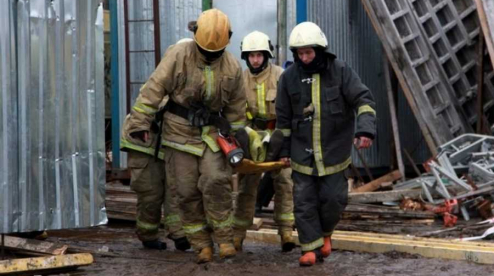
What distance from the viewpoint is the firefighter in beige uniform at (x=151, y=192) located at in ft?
29.6

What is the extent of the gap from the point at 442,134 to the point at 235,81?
633 centimetres

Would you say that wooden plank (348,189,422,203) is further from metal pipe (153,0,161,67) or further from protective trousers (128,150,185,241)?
protective trousers (128,150,185,241)

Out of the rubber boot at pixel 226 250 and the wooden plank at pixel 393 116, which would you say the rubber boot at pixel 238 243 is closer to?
the rubber boot at pixel 226 250

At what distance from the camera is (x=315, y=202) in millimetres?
8250

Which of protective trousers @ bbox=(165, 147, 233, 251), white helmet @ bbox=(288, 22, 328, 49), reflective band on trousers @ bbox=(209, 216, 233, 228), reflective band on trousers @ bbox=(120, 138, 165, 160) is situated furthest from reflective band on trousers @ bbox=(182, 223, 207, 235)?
white helmet @ bbox=(288, 22, 328, 49)

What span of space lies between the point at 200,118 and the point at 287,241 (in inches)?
61.4

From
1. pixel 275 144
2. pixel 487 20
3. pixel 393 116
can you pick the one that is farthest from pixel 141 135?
pixel 393 116

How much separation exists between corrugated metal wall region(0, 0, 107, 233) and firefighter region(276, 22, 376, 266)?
1562mm

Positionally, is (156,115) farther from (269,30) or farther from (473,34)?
(473,34)

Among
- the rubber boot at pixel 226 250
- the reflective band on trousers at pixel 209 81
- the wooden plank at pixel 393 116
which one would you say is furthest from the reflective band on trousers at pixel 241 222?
the wooden plank at pixel 393 116

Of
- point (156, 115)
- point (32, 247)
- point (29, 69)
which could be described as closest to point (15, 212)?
point (32, 247)

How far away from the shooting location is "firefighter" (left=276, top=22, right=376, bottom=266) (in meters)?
8.14

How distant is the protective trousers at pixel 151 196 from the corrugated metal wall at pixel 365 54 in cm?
601

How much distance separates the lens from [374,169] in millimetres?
15617
